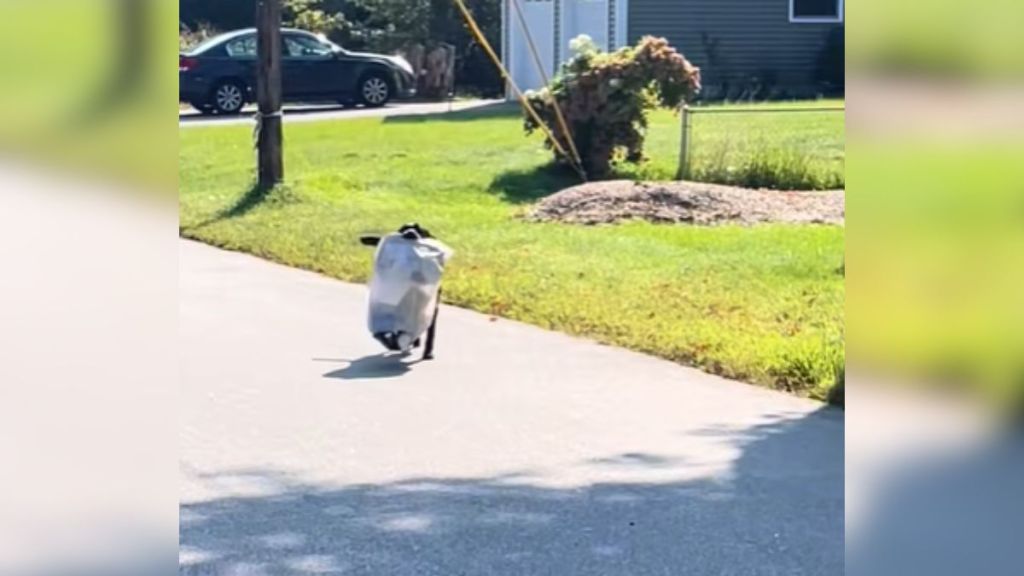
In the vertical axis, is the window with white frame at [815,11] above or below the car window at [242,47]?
above

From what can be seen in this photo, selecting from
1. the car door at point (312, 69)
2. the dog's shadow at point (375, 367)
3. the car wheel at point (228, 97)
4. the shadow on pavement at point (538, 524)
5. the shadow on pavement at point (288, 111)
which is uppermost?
the car door at point (312, 69)

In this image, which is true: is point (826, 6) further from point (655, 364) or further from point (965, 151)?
point (965, 151)

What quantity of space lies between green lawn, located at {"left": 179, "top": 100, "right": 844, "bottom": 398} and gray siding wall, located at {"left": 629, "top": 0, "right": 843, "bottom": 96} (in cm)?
613

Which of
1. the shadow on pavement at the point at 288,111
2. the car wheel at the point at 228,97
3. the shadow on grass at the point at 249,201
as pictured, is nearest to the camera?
the shadow on grass at the point at 249,201

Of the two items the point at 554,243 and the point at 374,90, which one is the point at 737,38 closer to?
the point at 374,90

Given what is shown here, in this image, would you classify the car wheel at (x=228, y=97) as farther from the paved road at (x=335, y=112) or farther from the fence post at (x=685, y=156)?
the fence post at (x=685, y=156)

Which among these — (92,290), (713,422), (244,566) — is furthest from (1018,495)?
(713,422)

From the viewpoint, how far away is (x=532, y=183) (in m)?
16.8

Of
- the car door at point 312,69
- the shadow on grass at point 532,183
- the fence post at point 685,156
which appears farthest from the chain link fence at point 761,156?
the car door at point 312,69

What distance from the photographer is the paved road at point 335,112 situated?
26297 mm

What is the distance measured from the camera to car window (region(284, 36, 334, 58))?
93.5 feet

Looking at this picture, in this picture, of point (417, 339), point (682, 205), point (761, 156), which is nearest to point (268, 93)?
point (682, 205)

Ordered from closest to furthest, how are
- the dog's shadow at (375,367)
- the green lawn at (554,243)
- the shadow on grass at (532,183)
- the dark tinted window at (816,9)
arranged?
the dog's shadow at (375,367) < the green lawn at (554,243) < the shadow on grass at (532,183) < the dark tinted window at (816,9)

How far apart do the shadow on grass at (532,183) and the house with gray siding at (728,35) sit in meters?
10.3
